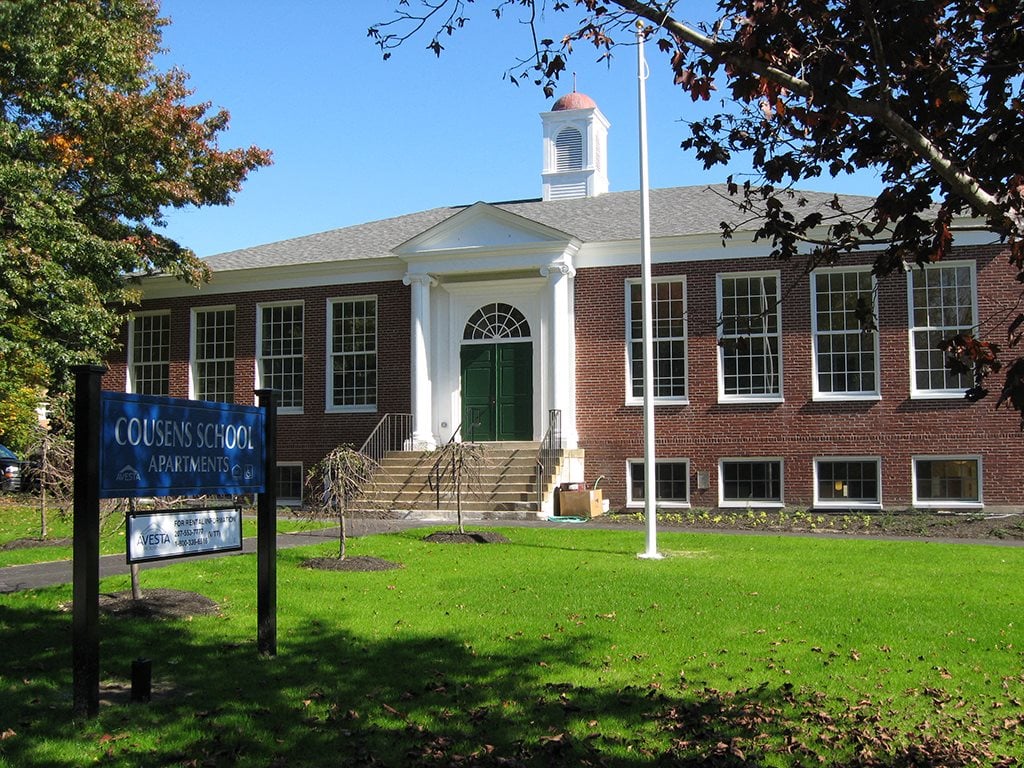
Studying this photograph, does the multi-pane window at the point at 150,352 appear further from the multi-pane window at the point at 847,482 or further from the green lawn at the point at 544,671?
the multi-pane window at the point at 847,482

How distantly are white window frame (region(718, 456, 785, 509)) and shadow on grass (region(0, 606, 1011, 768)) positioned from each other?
552 inches

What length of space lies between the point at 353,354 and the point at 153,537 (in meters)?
17.5

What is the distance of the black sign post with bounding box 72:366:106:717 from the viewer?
5.72m

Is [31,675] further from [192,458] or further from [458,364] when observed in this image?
[458,364]

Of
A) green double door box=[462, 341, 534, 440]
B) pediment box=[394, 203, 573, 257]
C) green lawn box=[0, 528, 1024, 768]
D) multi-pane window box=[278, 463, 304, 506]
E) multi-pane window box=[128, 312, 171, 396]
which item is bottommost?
green lawn box=[0, 528, 1024, 768]

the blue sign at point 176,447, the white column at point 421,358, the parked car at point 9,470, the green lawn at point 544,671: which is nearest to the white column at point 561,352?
the white column at point 421,358

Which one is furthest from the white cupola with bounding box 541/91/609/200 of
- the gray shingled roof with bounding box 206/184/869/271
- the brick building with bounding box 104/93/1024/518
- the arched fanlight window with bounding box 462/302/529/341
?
the arched fanlight window with bounding box 462/302/529/341

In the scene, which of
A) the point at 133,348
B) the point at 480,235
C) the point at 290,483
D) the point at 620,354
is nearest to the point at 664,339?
the point at 620,354

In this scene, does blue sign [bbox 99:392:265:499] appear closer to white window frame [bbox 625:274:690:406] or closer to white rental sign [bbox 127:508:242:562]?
white rental sign [bbox 127:508:242:562]

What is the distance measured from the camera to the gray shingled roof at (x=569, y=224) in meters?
22.6

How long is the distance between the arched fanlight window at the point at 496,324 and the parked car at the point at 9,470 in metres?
12.0

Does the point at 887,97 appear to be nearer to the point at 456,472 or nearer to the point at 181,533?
the point at 181,533

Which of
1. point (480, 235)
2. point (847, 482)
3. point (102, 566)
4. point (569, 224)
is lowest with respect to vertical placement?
point (102, 566)

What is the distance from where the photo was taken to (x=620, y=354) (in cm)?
2191
